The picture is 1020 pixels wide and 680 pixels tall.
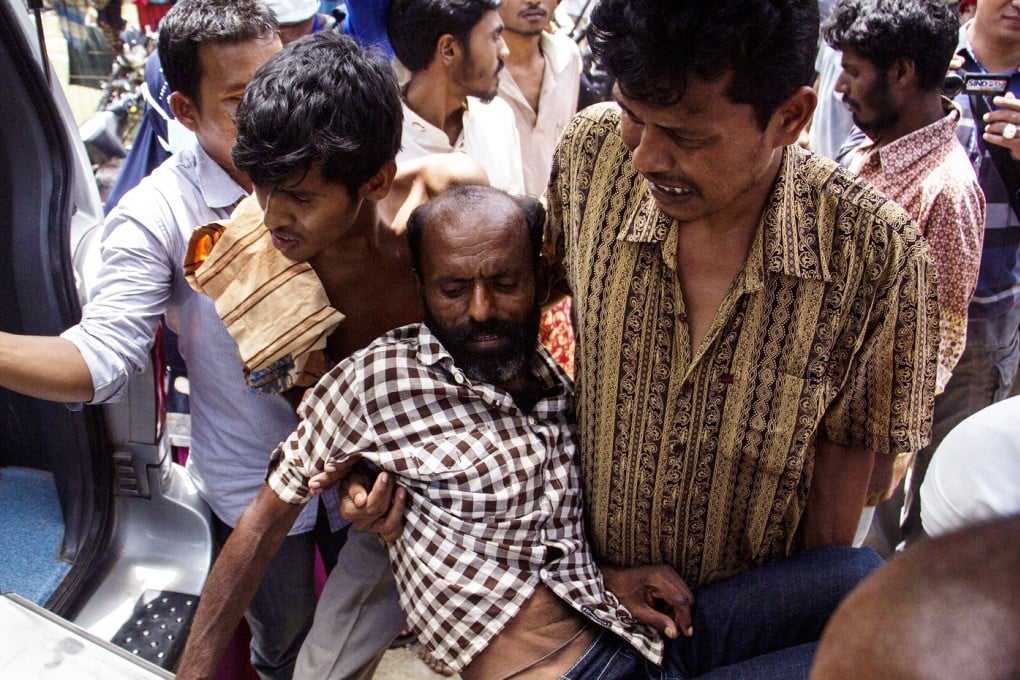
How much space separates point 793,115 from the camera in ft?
4.31

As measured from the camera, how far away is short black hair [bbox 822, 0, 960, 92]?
2.40 meters

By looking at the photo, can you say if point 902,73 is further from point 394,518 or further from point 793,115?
point 394,518

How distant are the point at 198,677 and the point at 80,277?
3.62ft

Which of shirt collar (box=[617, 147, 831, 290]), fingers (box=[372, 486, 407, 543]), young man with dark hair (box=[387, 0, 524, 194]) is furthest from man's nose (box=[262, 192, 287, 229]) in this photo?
→ young man with dark hair (box=[387, 0, 524, 194])

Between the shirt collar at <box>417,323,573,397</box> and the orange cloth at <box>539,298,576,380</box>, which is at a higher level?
the shirt collar at <box>417,323,573,397</box>

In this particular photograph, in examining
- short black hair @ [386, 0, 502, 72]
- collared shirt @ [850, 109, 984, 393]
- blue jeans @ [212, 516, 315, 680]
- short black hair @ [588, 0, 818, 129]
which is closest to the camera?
short black hair @ [588, 0, 818, 129]

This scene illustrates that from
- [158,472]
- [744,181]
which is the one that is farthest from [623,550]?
[158,472]

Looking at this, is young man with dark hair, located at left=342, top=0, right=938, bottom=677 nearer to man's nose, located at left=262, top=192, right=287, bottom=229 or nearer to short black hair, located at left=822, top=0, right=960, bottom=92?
man's nose, located at left=262, top=192, right=287, bottom=229

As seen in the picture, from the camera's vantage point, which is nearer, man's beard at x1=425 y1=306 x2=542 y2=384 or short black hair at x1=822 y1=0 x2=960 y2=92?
man's beard at x1=425 y1=306 x2=542 y2=384

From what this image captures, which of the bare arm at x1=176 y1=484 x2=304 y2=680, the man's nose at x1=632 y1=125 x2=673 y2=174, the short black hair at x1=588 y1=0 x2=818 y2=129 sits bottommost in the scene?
the bare arm at x1=176 y1=484 x2=304 y2=680

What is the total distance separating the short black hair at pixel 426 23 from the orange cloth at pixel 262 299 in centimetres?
138

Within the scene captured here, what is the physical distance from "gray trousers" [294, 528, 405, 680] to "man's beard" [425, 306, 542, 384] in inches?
19.3

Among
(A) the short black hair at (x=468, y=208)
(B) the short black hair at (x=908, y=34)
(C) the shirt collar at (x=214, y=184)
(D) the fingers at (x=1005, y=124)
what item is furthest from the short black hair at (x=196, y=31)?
(D) the fingers at (x=1005, y=124)

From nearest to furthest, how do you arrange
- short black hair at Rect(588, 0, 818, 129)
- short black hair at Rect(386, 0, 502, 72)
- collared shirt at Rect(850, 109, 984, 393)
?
short black hair at Rect(588, 0, 818, 129), collared shirt at Rect(850, 109, 984, 393), short black hair at Rect(386, 0, 502, 72)
